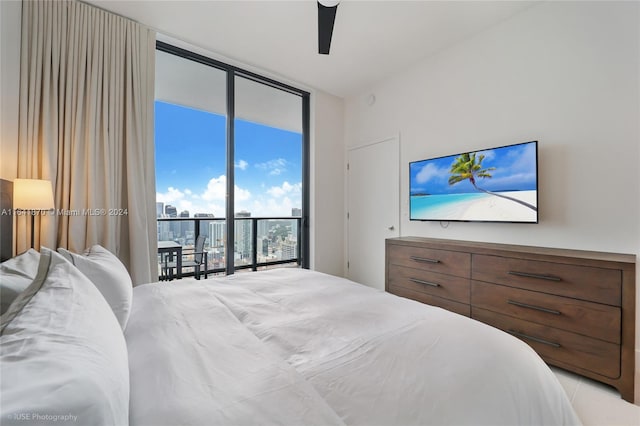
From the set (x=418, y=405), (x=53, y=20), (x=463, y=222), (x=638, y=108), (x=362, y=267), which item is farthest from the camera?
(x=362, y=267)

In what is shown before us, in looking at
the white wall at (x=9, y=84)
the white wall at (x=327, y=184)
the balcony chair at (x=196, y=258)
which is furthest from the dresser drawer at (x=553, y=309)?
the white wall at (x=9, y=84)

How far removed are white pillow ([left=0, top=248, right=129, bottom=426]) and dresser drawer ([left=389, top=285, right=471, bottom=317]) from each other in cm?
234

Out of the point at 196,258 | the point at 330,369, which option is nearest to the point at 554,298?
the point at 330,369

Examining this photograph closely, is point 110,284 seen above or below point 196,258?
above

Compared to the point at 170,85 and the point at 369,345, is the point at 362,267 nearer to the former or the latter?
the point at 369,345

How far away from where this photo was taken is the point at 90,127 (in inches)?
90.4

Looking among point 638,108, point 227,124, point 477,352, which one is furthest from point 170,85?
point 638,108

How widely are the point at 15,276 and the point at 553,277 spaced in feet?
8.80

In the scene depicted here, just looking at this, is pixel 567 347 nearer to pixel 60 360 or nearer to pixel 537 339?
pixel 537 339

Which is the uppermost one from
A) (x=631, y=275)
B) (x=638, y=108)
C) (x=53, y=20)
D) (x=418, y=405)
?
(x=53, y=20)

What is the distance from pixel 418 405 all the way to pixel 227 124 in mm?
3231

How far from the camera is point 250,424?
1.93ft

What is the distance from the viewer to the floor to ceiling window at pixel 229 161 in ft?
10.7

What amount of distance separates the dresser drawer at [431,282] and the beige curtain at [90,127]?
7.59ft
